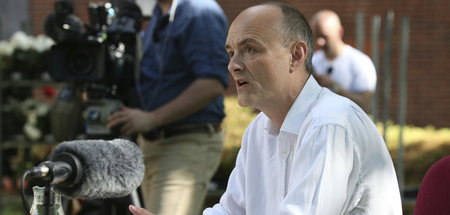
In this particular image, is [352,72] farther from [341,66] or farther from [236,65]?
[236,65]

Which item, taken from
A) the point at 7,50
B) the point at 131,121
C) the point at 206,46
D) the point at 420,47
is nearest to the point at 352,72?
the point at 206,46

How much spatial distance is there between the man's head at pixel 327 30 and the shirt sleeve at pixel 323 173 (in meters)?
3.74

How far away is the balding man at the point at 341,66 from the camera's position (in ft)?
18.4

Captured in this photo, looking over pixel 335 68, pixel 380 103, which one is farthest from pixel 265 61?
pixel 380 103

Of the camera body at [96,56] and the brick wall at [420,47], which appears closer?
the camera body at [96,56]

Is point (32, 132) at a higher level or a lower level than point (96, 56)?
lower

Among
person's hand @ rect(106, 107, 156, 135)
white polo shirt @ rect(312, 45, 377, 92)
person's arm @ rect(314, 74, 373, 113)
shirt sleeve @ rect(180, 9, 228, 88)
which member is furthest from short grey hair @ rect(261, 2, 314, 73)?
white polo shirt @ rect(312, 45, 377, 92)

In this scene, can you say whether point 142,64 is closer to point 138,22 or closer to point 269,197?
point 138,22

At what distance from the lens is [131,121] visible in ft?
11.9

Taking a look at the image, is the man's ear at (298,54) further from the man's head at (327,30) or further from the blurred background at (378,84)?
the blurred background at (378,84)

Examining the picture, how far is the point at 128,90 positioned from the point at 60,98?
34 cm

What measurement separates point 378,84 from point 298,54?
5.50 m

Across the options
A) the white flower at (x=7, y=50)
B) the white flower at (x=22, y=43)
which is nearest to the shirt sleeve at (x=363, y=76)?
the white flower at (x=22, y=43)

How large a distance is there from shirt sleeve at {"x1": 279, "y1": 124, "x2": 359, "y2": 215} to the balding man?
11.1 feet
